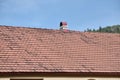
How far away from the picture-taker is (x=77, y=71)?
1881cm

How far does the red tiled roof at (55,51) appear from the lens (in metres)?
18.6

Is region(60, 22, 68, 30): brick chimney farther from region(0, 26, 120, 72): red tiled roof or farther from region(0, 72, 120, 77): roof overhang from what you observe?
region(0, 72, 120, 77): roof overhang

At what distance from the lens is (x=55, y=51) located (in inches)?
809

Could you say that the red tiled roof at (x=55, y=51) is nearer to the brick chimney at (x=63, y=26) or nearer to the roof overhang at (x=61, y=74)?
the roof overhang at (x=61, y=74)

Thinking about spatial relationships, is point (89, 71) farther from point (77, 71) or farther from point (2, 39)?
point (2, 39)

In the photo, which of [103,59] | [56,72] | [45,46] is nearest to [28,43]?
[45,46]

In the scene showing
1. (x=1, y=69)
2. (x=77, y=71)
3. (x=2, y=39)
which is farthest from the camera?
(x=2, y=39)

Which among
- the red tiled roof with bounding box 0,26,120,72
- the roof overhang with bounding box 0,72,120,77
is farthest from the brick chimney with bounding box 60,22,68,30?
the roof overhang with bounding box 0,72,120,77

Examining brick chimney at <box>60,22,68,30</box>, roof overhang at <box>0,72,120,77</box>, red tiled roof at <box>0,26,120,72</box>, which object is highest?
brick chimney at <box>60,22,68,30</box>

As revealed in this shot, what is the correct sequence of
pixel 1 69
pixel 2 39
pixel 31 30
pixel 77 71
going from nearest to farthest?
1. pixel 1 69
2. pixel 77 71
3. pixel 2 39
4. pixel 31 30

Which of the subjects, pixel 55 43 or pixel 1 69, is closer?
pixel 1 69

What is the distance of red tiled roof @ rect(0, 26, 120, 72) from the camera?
60.9 feet

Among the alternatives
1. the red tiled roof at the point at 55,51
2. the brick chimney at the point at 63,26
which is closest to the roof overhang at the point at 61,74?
the red tiled roof at the point at 55,51

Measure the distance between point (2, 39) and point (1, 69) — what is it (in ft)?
11.1
